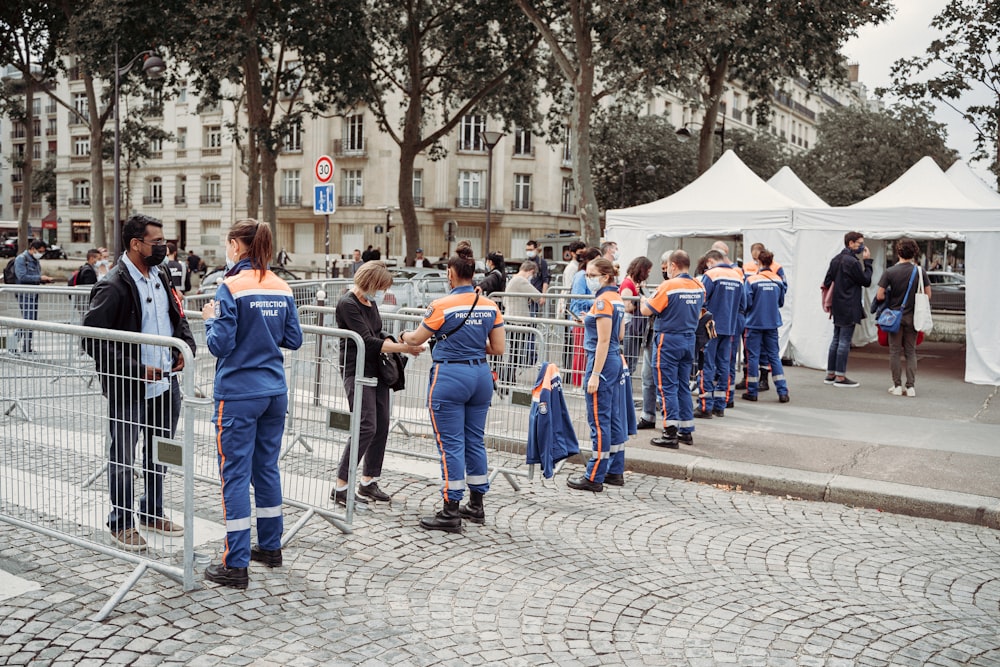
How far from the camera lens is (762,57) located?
23.4 metres

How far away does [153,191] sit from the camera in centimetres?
6212

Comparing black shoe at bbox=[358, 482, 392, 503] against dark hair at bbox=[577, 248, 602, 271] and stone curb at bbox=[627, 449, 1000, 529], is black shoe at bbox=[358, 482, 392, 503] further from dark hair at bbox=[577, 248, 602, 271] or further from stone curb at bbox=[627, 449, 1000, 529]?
dark hair at bbox=[577, 248, 602, 271]

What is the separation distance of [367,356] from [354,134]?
49.6 meters

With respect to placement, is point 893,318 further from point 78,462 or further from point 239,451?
point 78,462

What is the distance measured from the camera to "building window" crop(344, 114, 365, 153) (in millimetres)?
53375

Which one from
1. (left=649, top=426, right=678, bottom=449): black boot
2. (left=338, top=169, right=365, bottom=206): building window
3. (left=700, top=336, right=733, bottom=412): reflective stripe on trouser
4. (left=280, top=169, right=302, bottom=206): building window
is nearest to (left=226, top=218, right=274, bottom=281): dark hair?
(left=649, top=426, right=678, bottom=449): black boot

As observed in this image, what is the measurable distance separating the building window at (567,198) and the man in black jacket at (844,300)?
4362cm

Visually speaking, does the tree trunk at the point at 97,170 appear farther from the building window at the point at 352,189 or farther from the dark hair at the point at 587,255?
the dark hair at the point at 587,255

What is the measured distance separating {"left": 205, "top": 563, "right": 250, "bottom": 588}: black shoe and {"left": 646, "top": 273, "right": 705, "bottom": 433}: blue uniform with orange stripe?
4.51 meters

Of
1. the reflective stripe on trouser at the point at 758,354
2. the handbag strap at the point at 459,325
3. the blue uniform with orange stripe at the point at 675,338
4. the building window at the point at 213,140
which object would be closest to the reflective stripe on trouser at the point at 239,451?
the handbag strap at the point at 459,325

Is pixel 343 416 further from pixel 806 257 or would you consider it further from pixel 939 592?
pixel 806 257

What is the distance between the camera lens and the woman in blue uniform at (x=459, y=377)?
584 cm

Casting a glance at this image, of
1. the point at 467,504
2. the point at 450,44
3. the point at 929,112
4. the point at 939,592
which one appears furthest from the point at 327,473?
the point at 929,112

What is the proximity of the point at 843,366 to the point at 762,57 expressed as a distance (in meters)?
13.1
